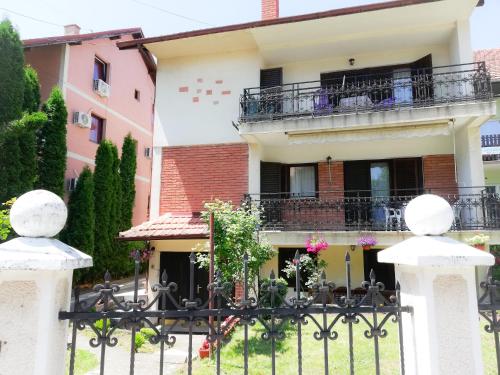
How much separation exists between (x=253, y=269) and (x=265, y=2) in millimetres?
11285

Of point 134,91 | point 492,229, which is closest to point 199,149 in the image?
point 492,229

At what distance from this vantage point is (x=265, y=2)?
15383mm

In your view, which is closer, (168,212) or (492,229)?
(492,229)

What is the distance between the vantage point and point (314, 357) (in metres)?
7.74

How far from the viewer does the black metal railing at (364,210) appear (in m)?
11.5

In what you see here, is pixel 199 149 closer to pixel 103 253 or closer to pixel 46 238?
pixel 103 253

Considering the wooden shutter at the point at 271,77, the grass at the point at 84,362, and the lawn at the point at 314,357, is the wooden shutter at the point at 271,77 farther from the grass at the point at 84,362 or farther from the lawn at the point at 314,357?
the grass at the point at 84,362

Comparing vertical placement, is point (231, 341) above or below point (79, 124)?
below

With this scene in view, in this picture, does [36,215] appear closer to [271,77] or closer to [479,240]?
[479,240]

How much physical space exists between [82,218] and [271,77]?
10.9m

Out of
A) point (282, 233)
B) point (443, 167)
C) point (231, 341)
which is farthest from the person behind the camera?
point (443, 167)

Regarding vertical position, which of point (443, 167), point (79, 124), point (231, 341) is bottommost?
point (231, 341)

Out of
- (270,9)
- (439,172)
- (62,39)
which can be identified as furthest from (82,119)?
Answer: (439,172)

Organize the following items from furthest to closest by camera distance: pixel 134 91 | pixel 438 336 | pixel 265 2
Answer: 1. pixel 134 91
2. pixel 265 2
3. pixel 438 336
